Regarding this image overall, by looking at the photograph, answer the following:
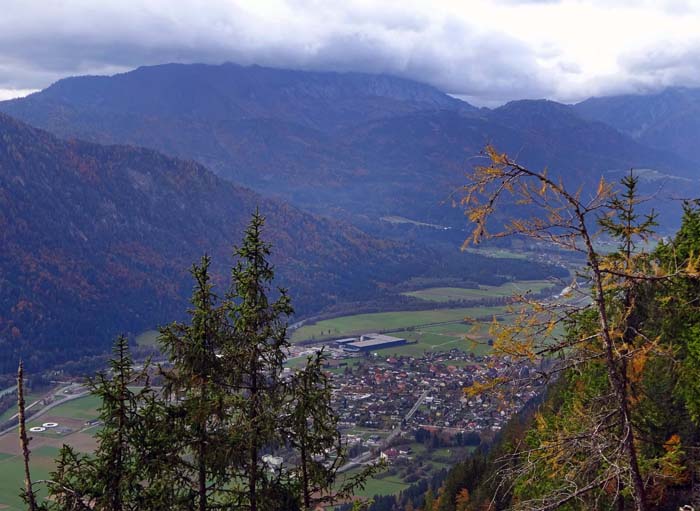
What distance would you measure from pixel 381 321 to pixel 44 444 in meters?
77.5

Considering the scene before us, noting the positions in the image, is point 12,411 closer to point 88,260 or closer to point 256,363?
point 256,363

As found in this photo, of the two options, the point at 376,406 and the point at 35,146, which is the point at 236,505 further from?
the point at 35,146

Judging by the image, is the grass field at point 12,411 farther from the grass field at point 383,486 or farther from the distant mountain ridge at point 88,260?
the grass field at point 383,486

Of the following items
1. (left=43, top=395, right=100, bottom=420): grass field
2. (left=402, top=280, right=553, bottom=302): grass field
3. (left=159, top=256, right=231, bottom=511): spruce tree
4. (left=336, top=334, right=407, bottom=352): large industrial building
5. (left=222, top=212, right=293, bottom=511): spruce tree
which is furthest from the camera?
(left=402, top=280, right=553, bottom=302): grass field

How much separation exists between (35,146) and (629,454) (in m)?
199

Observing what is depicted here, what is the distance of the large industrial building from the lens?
107500mm

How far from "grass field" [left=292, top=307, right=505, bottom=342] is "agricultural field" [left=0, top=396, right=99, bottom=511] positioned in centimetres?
4233

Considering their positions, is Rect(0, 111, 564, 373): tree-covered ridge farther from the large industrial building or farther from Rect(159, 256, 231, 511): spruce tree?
Rect(159, 256, 231, 511): spruce tree

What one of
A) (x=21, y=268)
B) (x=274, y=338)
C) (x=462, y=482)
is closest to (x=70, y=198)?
(x=21, y=268)

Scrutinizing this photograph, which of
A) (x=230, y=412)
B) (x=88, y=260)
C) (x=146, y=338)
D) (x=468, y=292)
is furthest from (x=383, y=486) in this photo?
(x=88, y=260)

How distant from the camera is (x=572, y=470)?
250 inches

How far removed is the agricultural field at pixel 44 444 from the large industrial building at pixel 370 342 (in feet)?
134

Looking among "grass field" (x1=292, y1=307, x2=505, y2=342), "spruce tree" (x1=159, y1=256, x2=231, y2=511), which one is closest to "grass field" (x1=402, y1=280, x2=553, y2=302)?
"grass field" (x1=292, y1=307, x2=505, y2=342)

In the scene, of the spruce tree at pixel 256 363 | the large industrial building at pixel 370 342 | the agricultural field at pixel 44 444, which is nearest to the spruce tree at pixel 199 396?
the spruce tree at pixel 256 363
